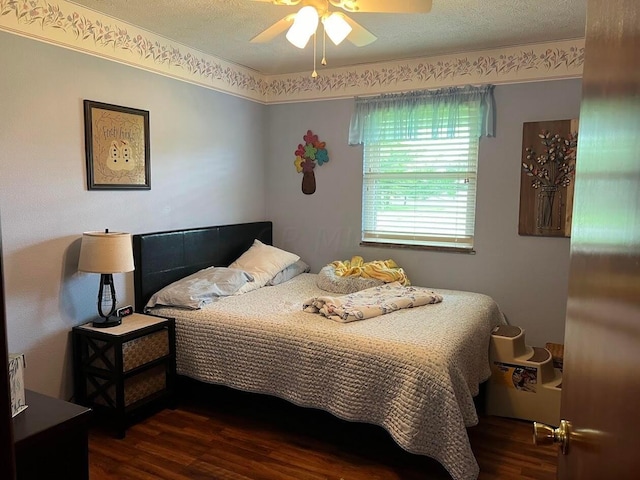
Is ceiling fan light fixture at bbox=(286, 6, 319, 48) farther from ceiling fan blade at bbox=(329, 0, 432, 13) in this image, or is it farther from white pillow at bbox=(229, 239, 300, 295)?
white pillow at bbox=(229, 239, 300, 295)

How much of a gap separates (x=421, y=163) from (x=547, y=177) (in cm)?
97

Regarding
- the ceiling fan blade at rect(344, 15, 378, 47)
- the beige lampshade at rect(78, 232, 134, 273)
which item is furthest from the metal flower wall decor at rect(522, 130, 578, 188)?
the beige lampshade at rect(78, 232, 134, 273)

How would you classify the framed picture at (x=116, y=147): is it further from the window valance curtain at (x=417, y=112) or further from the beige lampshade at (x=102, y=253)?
the window valance curtain at (x=417, y=112)

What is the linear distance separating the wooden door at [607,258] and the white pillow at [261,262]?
2971mm

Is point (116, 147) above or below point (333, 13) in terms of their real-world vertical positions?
below

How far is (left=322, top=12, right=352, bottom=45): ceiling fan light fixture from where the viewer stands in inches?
87.8

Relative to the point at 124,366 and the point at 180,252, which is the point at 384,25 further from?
the point at 124,366

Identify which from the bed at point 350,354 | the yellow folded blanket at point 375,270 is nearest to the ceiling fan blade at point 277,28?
the bed at point 350,354

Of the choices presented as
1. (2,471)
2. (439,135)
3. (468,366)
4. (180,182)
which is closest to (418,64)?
(439,135)

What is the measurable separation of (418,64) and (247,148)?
5.49 feet

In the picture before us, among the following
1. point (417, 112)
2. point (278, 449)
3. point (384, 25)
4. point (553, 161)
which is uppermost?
point (384, 25)

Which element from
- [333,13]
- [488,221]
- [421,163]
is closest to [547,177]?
[488,221]

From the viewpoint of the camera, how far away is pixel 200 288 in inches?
130

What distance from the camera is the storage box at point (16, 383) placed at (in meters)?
1.41
